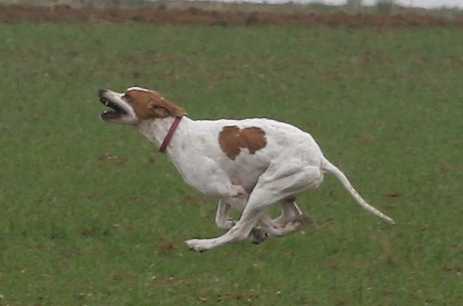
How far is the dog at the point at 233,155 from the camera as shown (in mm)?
10750

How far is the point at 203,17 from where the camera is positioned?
1395 inches

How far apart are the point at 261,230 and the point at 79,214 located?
2.07 meters

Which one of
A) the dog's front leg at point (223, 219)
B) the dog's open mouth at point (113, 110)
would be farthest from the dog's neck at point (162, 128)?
the dog's front leg at point (223, 219)

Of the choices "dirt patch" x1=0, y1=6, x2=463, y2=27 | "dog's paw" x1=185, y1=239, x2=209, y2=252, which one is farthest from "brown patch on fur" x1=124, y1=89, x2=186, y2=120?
"dirt patch" x1=0, y1=6, x2=463, y2=27

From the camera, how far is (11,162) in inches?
610

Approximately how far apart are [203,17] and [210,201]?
73.2 feet

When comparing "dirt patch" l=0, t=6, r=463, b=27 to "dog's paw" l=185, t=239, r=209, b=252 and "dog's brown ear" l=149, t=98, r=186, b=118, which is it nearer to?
"dog's brown ear" l=149, t=98, r=186, b=118

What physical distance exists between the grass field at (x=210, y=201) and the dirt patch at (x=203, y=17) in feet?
9.60

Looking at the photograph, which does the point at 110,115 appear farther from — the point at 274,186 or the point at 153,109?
the point at 274,186

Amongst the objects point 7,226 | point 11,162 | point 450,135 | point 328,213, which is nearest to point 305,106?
point 450,135

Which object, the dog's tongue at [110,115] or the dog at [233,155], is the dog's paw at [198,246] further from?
the dog's tongue at [110,115]

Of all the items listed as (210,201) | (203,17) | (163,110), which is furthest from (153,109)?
(203,17)

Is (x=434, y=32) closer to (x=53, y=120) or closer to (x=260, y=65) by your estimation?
(x=260, y=65)

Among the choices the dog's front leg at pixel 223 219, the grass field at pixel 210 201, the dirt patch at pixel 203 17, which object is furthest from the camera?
the dirt patch at pixel 203 17
